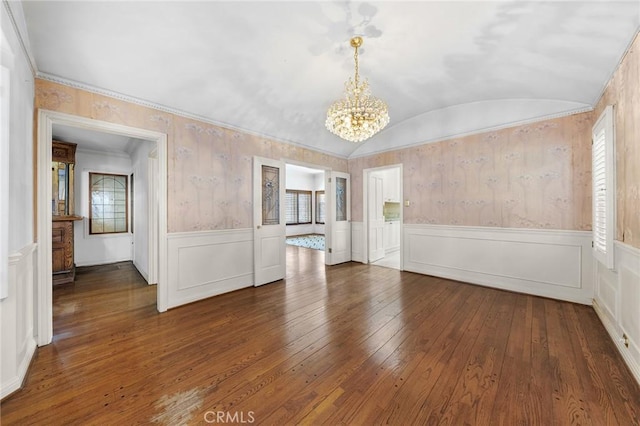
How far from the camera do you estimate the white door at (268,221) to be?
13.4 ft

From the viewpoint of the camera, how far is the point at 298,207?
36.3ft

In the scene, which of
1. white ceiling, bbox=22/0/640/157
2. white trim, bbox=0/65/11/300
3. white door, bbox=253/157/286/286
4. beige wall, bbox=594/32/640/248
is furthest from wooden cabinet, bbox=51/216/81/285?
beige wall, bbox=594/32/640/248

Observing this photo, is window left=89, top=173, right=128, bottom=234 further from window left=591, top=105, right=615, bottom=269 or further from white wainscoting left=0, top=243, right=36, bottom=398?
window left=591, top=105, right=615, bottom=269

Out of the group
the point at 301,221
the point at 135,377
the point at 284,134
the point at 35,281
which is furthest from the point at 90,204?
the point at 301,221

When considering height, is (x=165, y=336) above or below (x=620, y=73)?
below

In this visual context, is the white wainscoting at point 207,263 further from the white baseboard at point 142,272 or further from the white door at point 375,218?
the white door at point 375,218

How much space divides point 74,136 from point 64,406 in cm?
496

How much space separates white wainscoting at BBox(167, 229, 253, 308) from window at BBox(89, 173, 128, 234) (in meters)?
3.75

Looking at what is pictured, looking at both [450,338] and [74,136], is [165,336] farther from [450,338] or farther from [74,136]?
[74,136]

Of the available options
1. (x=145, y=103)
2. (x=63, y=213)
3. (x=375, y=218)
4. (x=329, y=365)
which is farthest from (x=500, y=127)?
(x=63, y=213)

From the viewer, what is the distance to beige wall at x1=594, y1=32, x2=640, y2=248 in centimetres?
196

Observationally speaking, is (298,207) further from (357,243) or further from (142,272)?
(142,272)

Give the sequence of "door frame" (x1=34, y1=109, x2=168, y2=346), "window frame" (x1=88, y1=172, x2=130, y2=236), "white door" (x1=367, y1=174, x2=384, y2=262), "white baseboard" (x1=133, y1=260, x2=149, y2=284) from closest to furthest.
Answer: "door frame" (x1=34, y1=109, x2=168, y2=346) < "white baseboard" (x1=133, y1=260, x2=149, y2=284) < "window frame" (x1=88, y1=172, x2=130, y2=236) < "white door" (x1=367, y1=174, x2=384, y2=262)

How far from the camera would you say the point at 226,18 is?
6.89 feet
